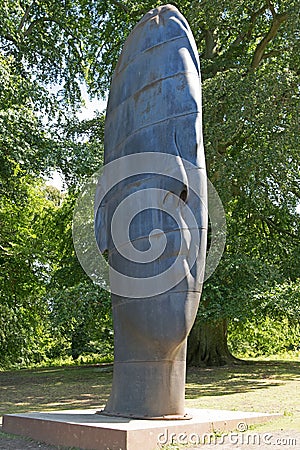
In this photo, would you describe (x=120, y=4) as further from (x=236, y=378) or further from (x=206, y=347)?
(x=236, y=378)

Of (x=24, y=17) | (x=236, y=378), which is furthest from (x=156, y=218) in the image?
(x=24, y=17)

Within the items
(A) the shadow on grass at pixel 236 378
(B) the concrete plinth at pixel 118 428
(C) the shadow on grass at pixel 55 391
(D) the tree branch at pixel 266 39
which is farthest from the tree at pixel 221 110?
(B) the concrete plinth at pixel 118 428

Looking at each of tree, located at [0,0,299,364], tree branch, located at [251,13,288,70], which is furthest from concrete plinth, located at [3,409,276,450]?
tree branch, located at [251,13,288,70]

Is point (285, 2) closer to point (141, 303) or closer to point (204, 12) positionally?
point (204, 12)

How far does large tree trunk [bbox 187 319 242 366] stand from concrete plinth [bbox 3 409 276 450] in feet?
34.9

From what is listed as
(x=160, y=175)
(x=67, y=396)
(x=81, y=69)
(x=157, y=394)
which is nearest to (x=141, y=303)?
(x=157, y=394)

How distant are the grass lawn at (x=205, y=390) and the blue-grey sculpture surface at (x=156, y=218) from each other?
136cm

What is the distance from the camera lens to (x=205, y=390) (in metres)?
13.3

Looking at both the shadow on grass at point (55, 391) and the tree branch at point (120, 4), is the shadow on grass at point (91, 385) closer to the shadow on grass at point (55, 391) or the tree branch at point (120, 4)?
the shadow on grass at point (55, 391)

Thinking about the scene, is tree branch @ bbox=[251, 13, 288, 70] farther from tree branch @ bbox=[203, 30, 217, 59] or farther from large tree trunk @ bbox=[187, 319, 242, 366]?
large tree trunk @ bbox=[187, 319, 242, 366]

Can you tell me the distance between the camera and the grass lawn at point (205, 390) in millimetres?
10555

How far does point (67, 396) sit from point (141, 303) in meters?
6.78

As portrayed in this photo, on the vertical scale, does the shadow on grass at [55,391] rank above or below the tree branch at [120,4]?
below

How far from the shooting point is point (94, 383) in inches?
607
